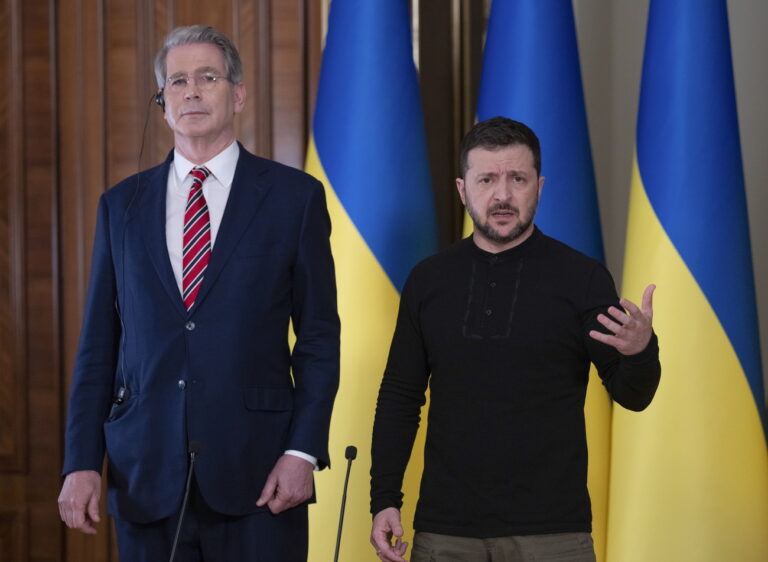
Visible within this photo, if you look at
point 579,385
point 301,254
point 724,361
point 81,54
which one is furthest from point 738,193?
point 81,54

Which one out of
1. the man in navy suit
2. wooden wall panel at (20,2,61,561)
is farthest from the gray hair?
wooden wall panel at (20,2,61,561)

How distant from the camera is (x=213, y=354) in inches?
71.3

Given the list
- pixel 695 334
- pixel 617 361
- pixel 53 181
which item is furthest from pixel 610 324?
pixel 53 181

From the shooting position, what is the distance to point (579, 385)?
1.88 metres

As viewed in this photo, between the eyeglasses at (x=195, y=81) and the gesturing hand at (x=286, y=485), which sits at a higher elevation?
the eyeglasses at (x=195, y=81)

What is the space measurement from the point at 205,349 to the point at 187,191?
1.07 feet

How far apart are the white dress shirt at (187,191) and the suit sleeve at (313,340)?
162 millimetres

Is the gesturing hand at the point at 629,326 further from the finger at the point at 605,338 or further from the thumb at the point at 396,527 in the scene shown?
the thumb at the point at 396,527

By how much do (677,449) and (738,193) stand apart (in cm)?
70

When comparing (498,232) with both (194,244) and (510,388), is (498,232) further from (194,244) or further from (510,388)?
(194,244)

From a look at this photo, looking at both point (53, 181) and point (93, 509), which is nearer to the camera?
point (93, 509)

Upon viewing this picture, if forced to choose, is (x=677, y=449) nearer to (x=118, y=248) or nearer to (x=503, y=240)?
(x=503, y=240)

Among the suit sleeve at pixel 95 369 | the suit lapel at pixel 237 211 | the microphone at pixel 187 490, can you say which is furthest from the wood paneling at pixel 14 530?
the suit lapel at pixel 237 211

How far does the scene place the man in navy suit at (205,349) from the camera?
1.79 metres
